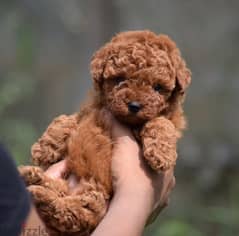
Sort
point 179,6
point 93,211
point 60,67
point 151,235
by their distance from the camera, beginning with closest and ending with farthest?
→ point 93,211 → point 151,235 → point 179,6 → point 60,67

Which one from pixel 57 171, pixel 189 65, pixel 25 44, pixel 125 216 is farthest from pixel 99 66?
pixel 25 44

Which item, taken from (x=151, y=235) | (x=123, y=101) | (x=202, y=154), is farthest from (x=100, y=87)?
(x=202, y=154)

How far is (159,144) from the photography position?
6.73 ft

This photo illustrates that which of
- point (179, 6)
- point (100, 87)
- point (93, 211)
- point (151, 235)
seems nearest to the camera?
point (93, 211)

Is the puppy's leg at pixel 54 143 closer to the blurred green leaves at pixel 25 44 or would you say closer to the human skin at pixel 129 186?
the human skin at pixel 129 186

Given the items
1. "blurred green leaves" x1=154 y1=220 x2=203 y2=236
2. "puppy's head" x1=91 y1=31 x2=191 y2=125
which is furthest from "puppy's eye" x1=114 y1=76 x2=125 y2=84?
"blurred green leaves" x1=154 y1=220 x2=203 y2=236

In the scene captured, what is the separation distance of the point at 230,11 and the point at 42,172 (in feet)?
10.4

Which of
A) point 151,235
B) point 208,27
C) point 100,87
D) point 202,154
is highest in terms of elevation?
point 100,87

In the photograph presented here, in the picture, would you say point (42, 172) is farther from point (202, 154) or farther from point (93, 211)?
point (202, 154)

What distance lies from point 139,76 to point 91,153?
253 millimetres

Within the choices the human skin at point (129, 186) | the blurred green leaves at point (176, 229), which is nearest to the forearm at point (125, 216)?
Answer: the human skin at point (129, 186)

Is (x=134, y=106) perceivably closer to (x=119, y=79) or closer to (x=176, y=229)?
(x=119, y=79)

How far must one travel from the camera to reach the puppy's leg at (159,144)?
2.04 metres

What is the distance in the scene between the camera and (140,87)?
206 centimetres
